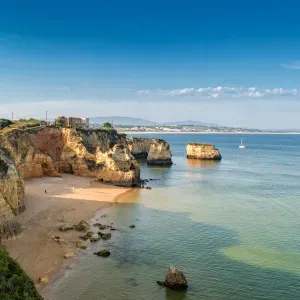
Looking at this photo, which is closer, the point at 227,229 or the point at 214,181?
the point at 227,229

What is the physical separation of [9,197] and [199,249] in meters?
19.2

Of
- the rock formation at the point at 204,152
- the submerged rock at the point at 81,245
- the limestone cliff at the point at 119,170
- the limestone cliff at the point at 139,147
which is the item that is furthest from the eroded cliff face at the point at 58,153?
the rock formation at the point at 204,152

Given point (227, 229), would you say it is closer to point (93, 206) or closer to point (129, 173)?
point (93, 206)

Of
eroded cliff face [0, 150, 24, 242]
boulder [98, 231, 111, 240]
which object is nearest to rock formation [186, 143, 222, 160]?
eroded cliff face [0, 150, 24, 242]

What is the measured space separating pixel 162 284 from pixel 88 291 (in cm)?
507

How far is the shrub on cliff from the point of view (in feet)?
47.6

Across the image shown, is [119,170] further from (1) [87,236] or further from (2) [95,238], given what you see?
(2) [95,238]

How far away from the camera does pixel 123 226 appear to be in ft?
129

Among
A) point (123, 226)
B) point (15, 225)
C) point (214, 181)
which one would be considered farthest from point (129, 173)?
point (15, 225)

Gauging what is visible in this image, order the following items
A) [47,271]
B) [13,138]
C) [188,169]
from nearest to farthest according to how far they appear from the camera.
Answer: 1. [47,271]
2. [13,138]
3. [188,169]

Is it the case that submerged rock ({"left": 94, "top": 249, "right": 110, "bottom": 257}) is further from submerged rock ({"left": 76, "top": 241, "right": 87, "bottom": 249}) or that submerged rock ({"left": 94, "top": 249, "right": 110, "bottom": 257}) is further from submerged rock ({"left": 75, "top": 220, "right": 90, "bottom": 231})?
submerged rock ({"left": 75, "top": 220, "right": 90, "bottom": 231})

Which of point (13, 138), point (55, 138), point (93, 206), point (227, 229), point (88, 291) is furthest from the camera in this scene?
point (55, 138)

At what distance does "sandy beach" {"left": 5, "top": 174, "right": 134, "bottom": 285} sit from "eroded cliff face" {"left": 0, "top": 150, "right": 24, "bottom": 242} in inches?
35.7

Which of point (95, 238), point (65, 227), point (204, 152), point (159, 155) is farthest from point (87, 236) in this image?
point (204, 152)
